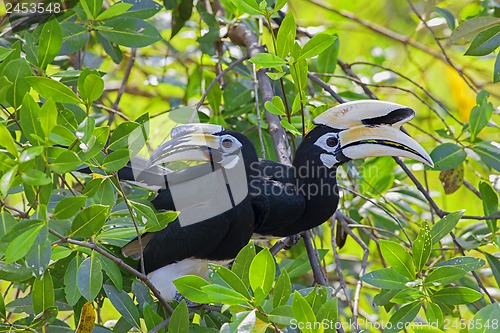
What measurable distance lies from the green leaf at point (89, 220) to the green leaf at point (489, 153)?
1.26 meters

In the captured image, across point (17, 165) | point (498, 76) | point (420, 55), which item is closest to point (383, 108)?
point (498, 76)

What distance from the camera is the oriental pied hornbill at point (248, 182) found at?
2023 mm

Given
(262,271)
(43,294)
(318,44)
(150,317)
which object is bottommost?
(150,317)

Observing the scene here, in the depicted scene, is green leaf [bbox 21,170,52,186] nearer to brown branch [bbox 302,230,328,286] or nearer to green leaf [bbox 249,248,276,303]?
green leaf [bbox 249,248,276,303]

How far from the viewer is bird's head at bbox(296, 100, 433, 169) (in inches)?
78.5

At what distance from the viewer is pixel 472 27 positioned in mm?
1987

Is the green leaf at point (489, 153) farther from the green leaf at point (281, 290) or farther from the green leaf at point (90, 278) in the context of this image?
the green leaf at point (90, 278)

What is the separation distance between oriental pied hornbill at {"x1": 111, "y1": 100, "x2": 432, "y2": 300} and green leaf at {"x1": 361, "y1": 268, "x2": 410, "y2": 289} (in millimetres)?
460

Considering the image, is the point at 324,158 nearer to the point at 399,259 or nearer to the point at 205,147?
the point at 205,147

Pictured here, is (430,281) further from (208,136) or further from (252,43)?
(252,43)

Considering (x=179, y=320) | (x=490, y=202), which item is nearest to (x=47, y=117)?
(x=179, y=320)

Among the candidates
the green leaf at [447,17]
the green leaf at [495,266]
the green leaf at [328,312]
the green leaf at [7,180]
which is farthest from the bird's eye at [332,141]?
the green leaf at [7,180]

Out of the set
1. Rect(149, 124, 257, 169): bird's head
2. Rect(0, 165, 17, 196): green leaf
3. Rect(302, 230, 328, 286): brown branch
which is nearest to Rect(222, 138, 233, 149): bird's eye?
Rect(149, 124, 257, 169): bird's head

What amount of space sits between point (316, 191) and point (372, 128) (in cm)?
25
